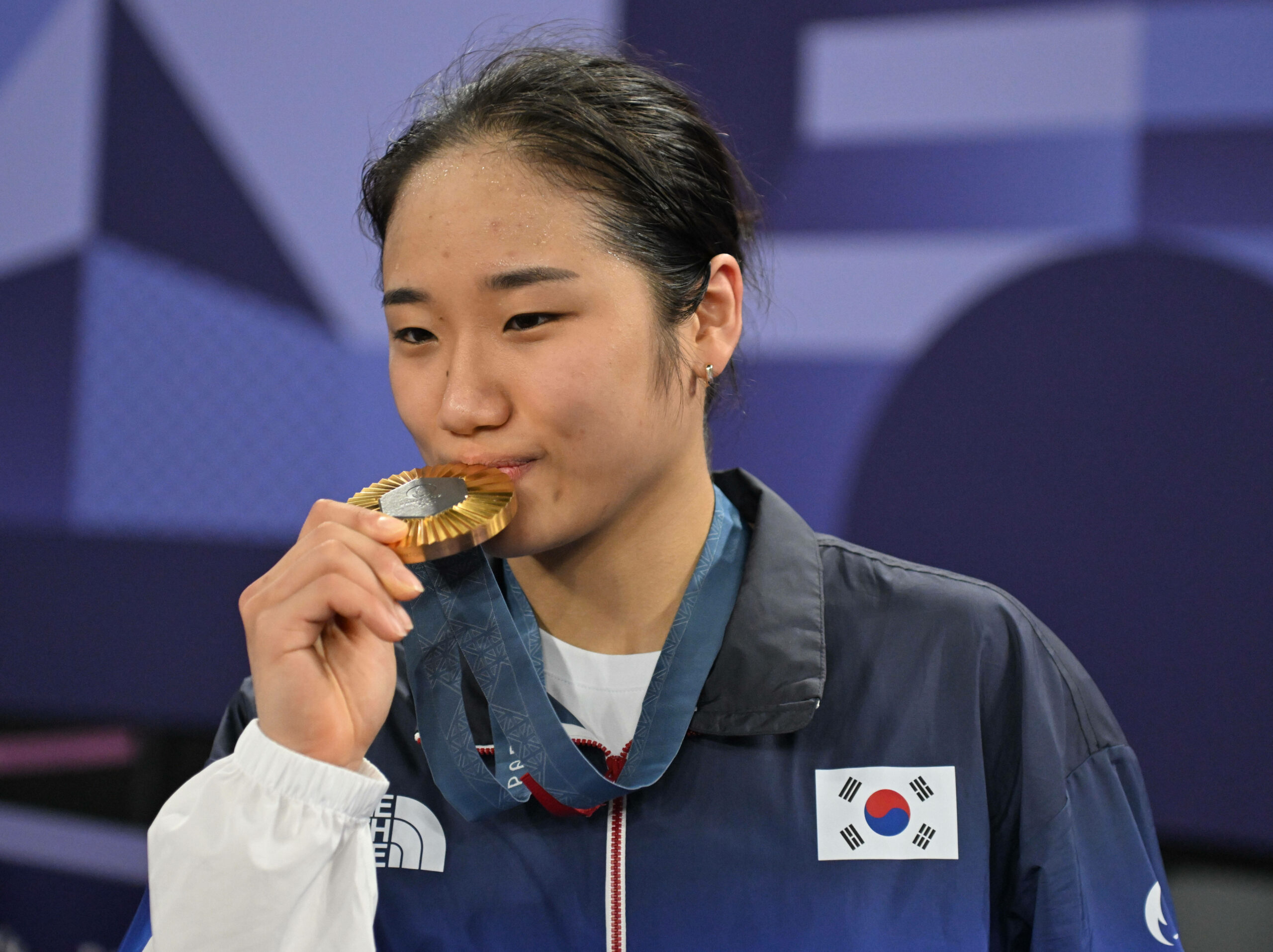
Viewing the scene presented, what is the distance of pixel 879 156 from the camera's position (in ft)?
6.00

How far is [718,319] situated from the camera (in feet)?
3.76

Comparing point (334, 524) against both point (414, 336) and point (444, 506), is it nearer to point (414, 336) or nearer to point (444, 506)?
point (444, 506)

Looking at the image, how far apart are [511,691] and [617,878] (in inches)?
7.9

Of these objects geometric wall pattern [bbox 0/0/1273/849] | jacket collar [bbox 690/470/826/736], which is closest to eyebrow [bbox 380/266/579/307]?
jacket collar [bbox 690/470/826/736]

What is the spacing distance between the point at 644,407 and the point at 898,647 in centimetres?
36

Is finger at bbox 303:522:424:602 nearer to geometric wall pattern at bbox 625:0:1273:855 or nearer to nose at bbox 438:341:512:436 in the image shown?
nose at bbox 438:341:512:436

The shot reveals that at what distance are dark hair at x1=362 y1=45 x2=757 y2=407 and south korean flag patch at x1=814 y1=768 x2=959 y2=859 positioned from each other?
17.0 inches

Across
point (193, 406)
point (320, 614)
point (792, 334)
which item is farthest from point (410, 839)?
point (193, 406)

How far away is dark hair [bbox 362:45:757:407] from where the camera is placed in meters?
1.04

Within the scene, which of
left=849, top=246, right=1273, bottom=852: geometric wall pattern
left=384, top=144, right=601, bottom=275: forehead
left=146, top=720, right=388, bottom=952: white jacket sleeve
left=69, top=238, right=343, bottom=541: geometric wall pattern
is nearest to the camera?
left=146, top=720, right=388, bottom=952: white jacket sleeve

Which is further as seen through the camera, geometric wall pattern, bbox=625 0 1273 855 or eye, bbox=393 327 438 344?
geometric wall pattern, bbox=625 0 1273 855

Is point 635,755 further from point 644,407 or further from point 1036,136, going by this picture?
point 1036,136

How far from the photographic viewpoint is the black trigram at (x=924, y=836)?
1054mm

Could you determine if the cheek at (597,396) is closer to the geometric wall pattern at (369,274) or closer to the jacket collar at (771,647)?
the jacket collar at (771,647)
